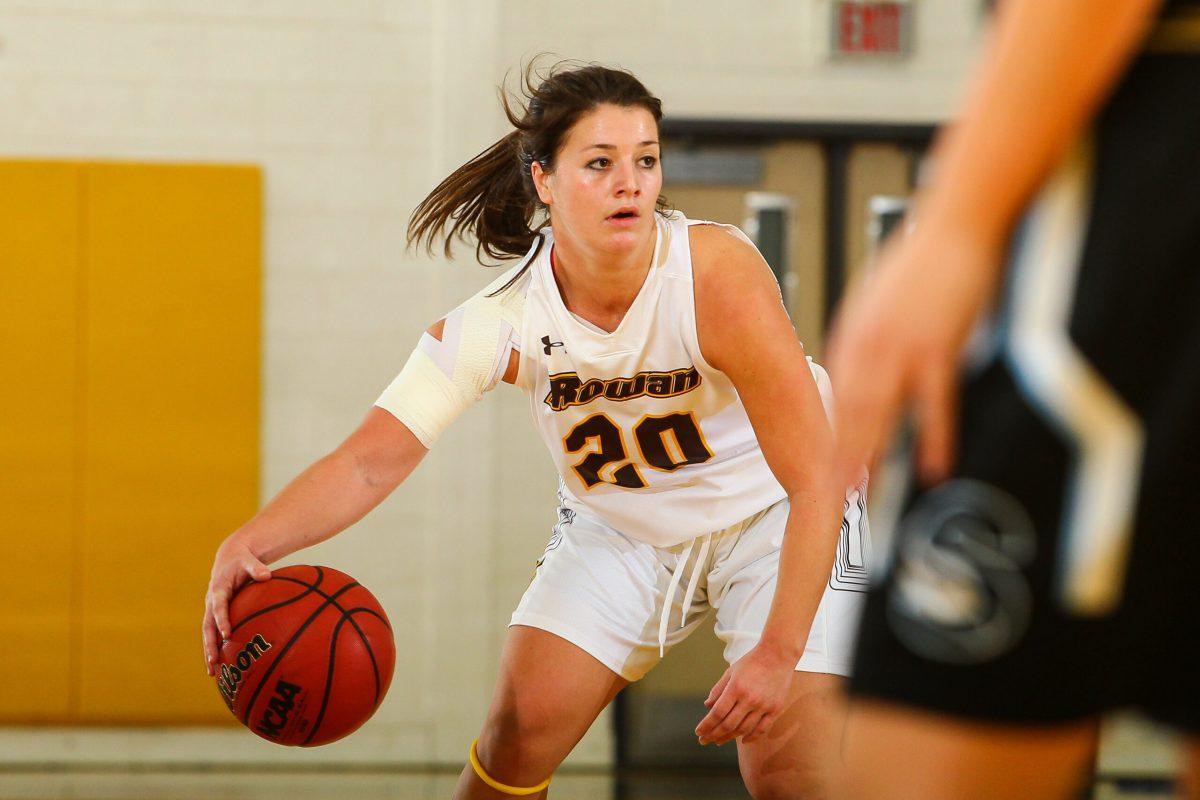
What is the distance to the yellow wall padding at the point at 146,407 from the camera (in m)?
5.18

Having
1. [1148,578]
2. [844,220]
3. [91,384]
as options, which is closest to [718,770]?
[844,220]

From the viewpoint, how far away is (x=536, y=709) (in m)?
2.48

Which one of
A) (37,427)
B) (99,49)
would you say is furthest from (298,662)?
(99,49)

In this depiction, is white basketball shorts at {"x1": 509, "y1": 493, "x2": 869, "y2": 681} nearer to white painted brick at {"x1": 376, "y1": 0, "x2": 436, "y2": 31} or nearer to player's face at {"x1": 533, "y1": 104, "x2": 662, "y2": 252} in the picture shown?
player's face at {"x1": 533, "y1": 104, "x2": 662, "y2": 252}

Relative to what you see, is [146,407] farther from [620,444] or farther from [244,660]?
[620,444]

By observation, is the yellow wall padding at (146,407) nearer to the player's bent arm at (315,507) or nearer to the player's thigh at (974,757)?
the player's bent arm at (315,507)

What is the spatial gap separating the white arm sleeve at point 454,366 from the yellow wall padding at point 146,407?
288 cm

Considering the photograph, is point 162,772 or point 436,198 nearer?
point 436,198

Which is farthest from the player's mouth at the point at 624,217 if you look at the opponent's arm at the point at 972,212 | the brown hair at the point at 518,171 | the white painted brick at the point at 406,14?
the white painted brick at the point at 406,14

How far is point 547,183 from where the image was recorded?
2.70 m

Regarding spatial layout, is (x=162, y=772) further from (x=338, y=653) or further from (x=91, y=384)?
(x=338, y=653)

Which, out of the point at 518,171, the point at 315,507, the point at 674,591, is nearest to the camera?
the point at 315,507

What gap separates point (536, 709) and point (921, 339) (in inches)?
71.9

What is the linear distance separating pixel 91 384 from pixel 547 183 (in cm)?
314
